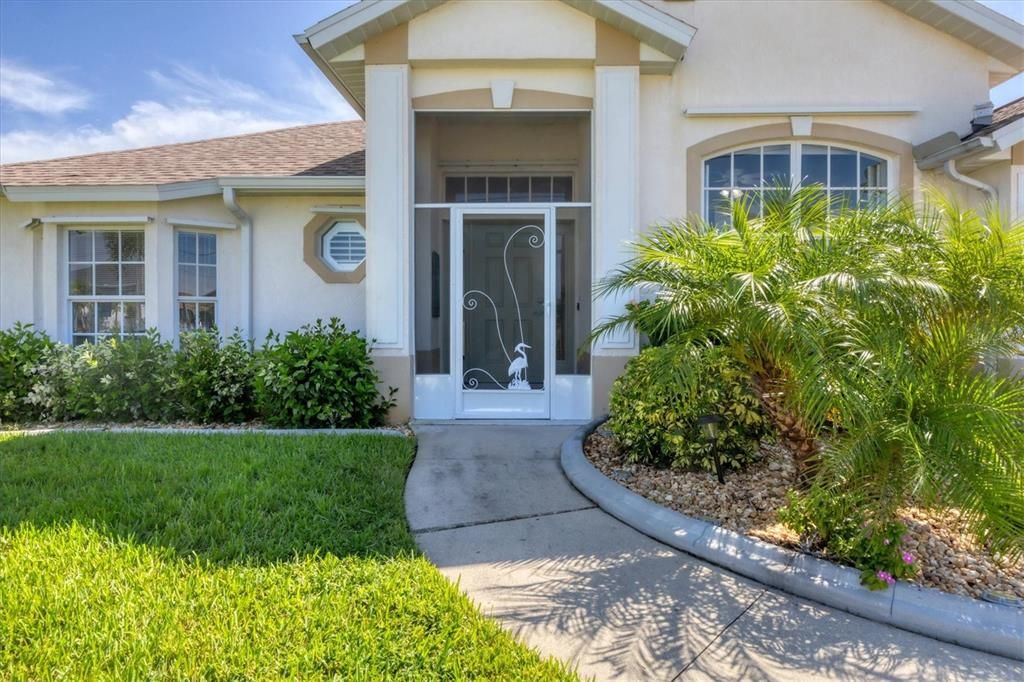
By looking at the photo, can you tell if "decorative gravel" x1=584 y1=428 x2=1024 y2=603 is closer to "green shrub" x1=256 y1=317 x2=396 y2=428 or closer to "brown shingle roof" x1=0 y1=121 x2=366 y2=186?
"green shrub" x1=256 y1=317 x2=396 y2=428

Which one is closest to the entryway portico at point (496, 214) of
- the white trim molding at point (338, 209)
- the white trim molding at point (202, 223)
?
the white trim molding at point (338, 209)

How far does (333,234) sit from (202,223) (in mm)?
1908

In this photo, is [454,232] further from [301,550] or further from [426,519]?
[301,550]

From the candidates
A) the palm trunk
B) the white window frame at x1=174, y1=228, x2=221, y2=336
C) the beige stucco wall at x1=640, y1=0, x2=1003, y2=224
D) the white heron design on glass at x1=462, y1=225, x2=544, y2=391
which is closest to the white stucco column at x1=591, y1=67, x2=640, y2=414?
the beige stucco wall at x1=640, y1=0, x2=1003, y2=224

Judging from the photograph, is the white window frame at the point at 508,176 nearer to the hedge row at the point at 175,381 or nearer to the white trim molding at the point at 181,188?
the white trim molding at the point at 181,188

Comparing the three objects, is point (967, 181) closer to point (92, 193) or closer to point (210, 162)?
point (210, 162)

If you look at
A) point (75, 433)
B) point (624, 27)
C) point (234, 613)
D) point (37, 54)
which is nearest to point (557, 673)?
point (234, 613)

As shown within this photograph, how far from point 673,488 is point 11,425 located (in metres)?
7.94

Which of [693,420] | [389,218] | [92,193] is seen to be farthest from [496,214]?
[92,193]

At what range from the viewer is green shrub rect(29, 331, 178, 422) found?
6824 millimetres

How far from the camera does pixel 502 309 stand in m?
6.91

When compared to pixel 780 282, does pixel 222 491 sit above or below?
below

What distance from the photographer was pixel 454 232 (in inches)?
274

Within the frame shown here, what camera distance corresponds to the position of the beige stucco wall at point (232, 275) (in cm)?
823
